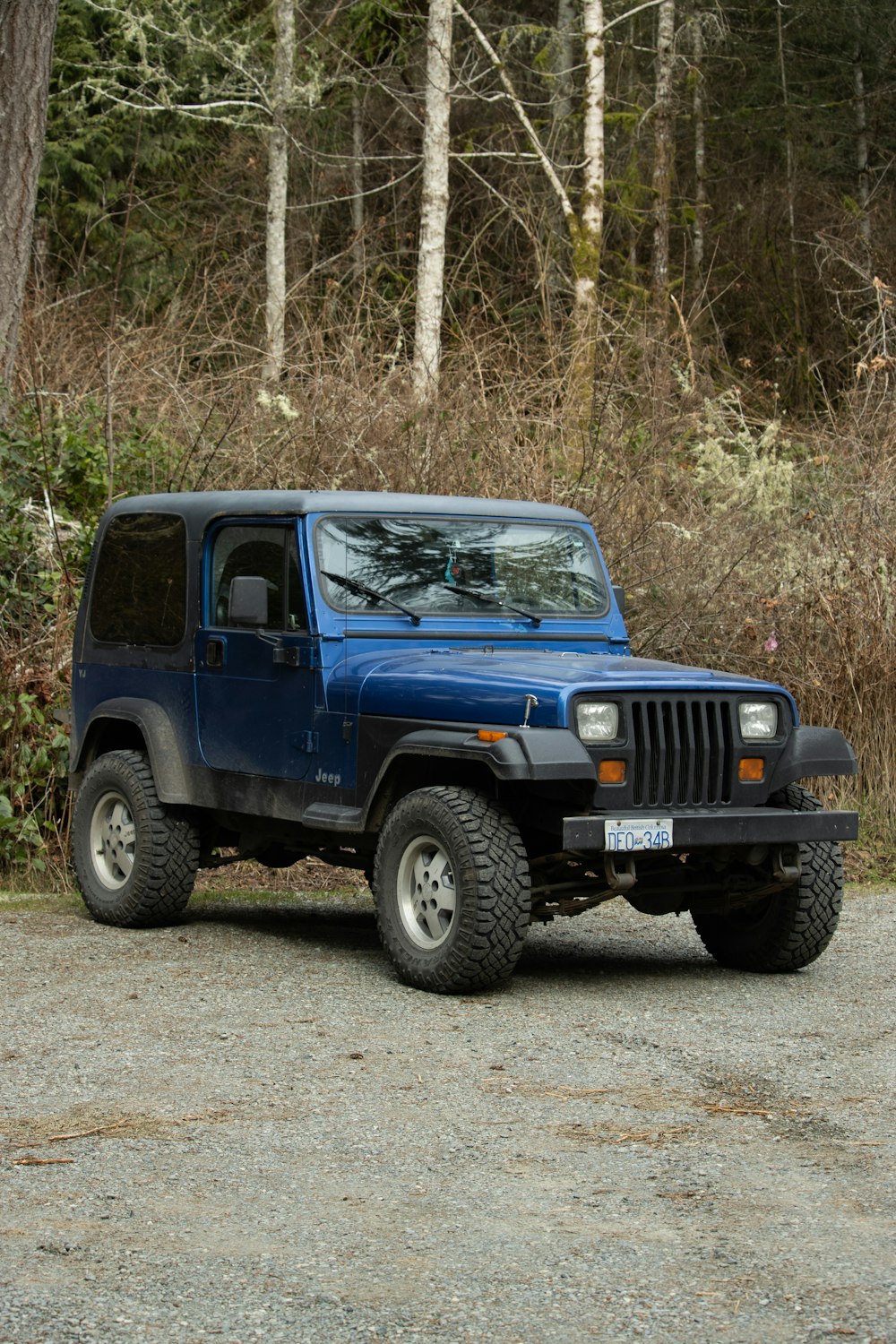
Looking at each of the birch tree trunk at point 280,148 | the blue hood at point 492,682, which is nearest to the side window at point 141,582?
the blue hood at point 492,682

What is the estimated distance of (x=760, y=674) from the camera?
41.9 ft

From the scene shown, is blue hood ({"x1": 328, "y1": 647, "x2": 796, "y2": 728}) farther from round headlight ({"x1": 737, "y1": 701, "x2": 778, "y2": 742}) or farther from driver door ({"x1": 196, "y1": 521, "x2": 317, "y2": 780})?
driver door ({"x1": 196, "y1": 521, "x2": 317, "y2": 780})

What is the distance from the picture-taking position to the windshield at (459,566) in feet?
25.5

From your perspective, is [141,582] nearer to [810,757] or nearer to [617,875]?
[617,875]

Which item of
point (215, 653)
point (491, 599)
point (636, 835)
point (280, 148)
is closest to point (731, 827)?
point (636, 835)

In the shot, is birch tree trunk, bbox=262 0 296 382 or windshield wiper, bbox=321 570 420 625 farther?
birch tree trunk, bbox=262 0 296 382

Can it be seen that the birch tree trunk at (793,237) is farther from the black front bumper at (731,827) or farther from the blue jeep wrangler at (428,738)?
the black front bumper at (731,827)

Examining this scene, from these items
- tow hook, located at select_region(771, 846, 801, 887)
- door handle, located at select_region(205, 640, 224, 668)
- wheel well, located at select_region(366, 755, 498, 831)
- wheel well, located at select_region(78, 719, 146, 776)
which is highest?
door handle, located at select_region(205, 640, 224, 668)

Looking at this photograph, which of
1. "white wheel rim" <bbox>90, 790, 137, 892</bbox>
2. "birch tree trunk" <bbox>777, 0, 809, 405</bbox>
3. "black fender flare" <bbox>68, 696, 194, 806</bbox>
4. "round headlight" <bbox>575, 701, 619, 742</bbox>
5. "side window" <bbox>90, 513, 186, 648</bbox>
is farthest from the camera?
"birch tree trunk" <bbox>777, 0, 809, 405</bbox>

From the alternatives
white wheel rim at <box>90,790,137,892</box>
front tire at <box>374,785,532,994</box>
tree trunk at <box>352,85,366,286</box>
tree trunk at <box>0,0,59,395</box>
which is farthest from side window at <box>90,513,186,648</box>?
tree trunk at <box>352,85,366,286</box>

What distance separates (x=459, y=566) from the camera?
26.5ft

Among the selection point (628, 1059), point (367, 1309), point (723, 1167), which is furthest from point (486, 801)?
point (367, 1309)

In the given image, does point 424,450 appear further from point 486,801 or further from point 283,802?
point 486,801

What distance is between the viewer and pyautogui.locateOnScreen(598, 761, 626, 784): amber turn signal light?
265 inches
